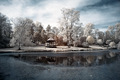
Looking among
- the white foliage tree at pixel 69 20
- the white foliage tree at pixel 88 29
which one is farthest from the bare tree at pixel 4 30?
the white foliage tree at pixel 88 29

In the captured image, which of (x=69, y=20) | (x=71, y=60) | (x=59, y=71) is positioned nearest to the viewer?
(x=59, y=71)

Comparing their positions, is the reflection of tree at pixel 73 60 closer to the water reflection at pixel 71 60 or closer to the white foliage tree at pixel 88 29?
the water reflection at pixel 71 60

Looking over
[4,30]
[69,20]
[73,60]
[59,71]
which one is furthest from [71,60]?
[4,30]

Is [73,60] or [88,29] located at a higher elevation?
[88,29]

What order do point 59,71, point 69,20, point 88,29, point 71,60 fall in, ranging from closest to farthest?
point 59,71 → point 71,60 → point 69,20 → point 88,29

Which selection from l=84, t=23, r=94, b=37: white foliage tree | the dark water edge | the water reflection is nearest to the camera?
the dark water edge

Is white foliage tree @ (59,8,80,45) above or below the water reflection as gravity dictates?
above

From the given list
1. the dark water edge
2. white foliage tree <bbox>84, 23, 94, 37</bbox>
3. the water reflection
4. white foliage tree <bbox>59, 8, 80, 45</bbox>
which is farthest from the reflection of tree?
white foliage tree <bbox>84, 23, 94, 37</bbox>

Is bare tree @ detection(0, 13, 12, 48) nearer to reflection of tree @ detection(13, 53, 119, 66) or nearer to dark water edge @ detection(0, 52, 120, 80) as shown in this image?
reflection of tree @ detection(13, 53, 119, 66)

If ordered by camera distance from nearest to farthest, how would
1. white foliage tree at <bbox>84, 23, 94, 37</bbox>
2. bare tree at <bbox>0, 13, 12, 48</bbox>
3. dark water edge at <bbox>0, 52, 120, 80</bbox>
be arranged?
dark water edge at <bbox>0, 52, 120, 80</bbox>
bare tree at <bbox>0, 13, 12, 48</bbox>
white foliage tree at <bbox>84, 23, 94, 37</bbox>

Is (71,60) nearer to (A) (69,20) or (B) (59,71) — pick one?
(B) (59,71)

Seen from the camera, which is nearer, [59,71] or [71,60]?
[59,71]

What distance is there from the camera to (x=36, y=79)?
8.36 meters

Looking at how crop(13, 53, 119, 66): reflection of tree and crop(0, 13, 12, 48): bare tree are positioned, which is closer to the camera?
crop(13, 53, 119, 66): reflection of tree
